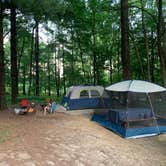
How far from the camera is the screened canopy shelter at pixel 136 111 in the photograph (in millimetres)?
7023

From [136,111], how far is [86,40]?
14.3 metres

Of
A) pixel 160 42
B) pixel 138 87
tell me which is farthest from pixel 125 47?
pixel 138 87

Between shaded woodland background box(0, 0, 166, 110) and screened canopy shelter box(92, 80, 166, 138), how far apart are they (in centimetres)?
260

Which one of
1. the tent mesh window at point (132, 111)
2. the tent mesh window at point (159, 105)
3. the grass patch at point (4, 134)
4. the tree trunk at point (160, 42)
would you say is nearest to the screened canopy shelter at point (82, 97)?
the tent mesh window at point (132, 111)

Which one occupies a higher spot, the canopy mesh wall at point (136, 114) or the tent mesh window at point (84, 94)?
the tent mesh window at point (84, 94)

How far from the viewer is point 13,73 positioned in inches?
469

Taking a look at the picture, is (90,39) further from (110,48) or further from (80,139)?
(80,139)

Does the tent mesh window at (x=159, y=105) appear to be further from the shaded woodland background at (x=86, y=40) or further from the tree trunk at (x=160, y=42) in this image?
the tree trunk at (x=160, y=42)

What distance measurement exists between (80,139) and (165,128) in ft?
10.8

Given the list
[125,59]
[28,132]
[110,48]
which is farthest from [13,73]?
[110,48]

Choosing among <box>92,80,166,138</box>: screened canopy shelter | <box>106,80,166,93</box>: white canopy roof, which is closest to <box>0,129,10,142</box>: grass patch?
<box>92,80,166,138</box>: screened canopy shelter

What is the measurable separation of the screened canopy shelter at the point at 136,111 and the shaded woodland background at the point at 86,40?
2597 mm

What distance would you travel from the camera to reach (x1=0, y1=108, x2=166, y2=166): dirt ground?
400 cm

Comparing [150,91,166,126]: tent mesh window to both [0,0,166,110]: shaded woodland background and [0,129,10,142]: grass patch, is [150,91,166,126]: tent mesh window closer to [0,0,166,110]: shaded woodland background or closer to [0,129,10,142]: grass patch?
[0,0,166,110]: shaded woodland background
